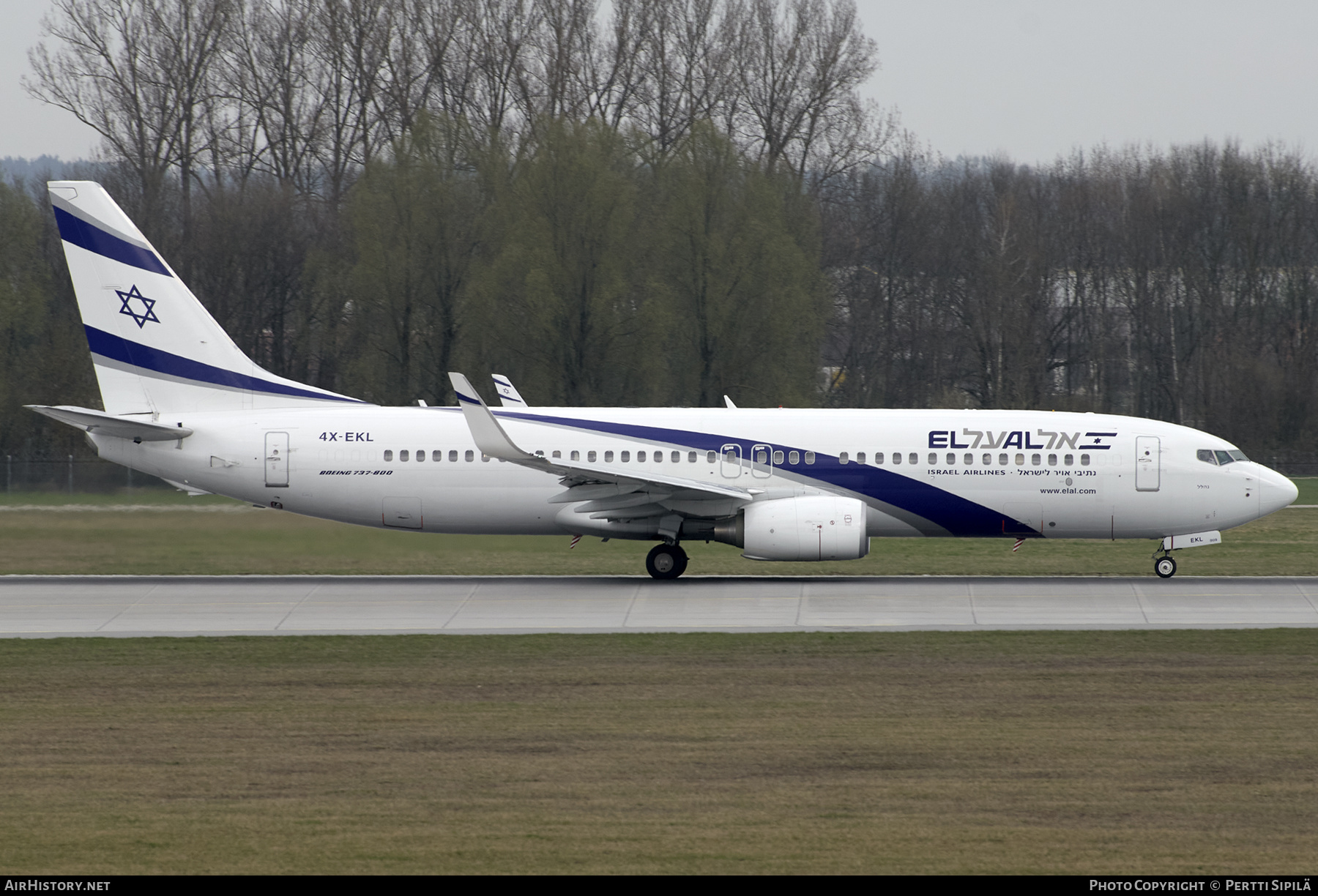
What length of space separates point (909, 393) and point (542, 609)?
165ft

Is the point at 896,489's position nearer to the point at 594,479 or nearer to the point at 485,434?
the point at 594,479

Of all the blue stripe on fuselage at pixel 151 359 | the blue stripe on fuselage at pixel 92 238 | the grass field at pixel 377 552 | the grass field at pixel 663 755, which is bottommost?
the grass field at pixel 663 755

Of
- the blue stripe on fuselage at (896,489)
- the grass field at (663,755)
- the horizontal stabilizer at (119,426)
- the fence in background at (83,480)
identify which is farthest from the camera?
the fence in background at (83,480)

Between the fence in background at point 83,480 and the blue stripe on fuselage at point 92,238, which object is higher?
the blue stripe on fuselage at point 92,238

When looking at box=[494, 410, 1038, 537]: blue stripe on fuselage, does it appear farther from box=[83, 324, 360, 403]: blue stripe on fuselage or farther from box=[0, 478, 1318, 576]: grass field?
box=[83, 324, 360, 403]: blue stripe on fuselage

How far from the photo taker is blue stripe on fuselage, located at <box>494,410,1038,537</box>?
2781cm

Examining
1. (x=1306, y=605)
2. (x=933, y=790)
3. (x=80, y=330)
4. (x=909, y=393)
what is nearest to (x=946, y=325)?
(x=909, y=393)

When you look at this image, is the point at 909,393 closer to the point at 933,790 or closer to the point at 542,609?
the point at 542,609

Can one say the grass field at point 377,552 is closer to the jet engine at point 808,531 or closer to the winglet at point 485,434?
the winglet at point 485,434

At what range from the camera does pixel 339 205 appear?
2817 inches

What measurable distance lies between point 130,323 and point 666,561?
11.1 meters

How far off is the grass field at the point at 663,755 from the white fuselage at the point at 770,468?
7.23m

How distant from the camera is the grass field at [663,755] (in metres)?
10.4

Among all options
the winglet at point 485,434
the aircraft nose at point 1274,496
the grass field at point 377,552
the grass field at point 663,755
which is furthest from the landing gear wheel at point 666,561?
the aircraft nose at point 1274,496
